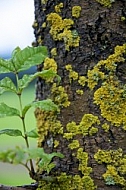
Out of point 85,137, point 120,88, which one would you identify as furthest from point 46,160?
point 120,88

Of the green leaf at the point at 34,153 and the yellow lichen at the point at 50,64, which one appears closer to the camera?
the green leaf at the point at 34,153

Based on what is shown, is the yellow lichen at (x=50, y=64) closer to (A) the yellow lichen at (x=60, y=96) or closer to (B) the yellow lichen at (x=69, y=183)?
(A) the yellow lichen at (x=60, y=96)

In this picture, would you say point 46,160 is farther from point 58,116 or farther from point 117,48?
point 117,48

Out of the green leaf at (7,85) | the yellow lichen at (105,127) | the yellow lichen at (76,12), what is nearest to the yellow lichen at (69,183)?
the yellow lichen at (105,127)

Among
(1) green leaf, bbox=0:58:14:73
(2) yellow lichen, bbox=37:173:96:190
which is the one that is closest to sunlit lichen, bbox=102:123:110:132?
(2) yellow lichen, bbox=37:173:96:190

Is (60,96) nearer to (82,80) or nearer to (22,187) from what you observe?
(82,80)

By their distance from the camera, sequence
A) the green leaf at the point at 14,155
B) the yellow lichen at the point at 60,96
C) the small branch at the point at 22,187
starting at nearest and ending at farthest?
1. the green leaf at the point at 14,155
2. the small branch at the point at 22,187
3. the yellow lichen at the point at 60,96

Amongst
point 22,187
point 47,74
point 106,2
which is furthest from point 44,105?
point 106,2

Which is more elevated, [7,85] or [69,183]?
[7,85]
